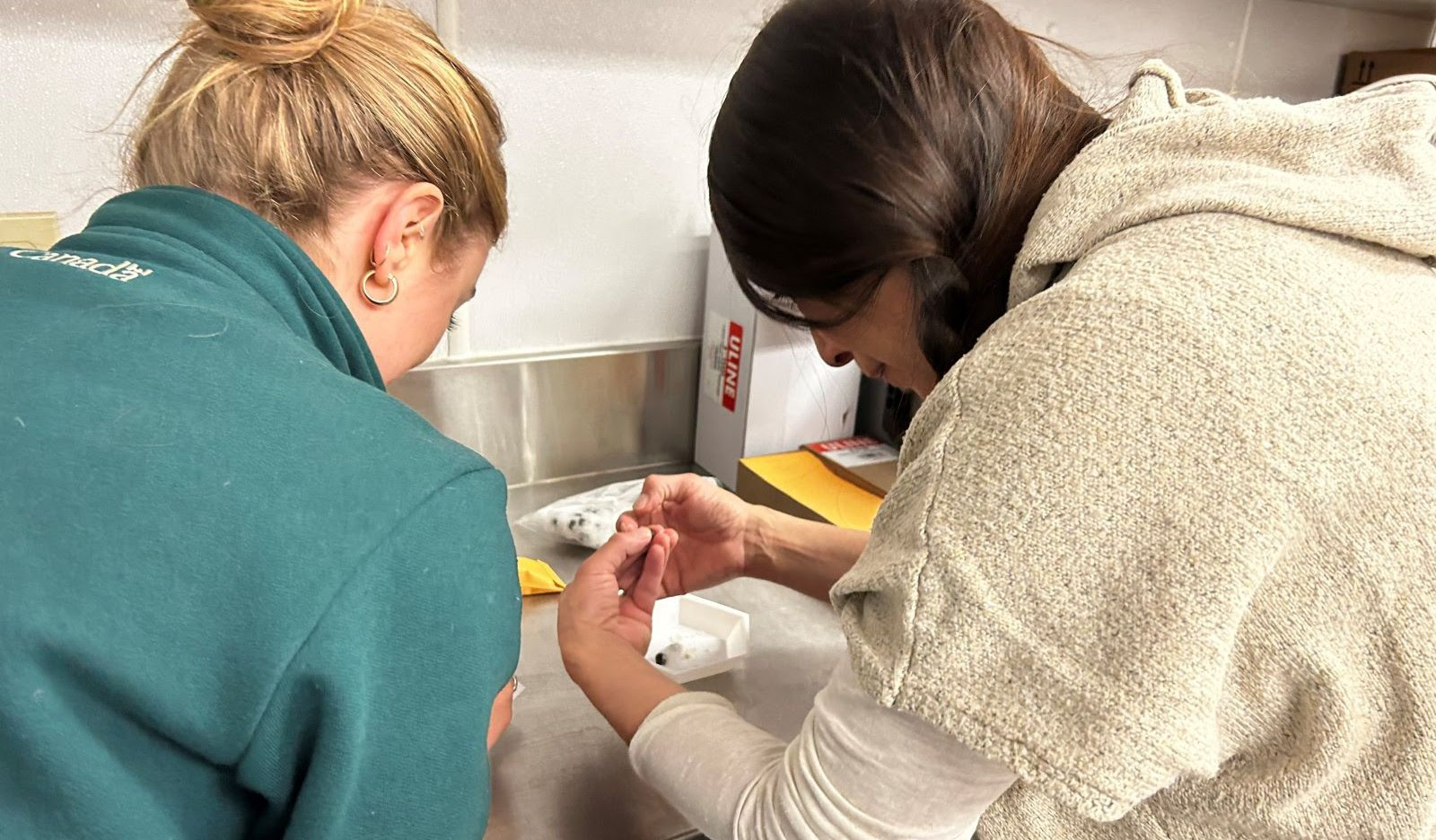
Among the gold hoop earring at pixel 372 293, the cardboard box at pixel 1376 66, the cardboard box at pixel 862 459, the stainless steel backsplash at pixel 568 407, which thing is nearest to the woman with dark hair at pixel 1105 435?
the gold hoop earring at pixel 372 293

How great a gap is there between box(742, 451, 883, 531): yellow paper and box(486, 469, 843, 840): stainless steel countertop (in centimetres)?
13

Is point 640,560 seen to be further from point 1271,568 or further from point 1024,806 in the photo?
point 1271,568

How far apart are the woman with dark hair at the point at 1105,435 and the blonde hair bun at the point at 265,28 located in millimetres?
257

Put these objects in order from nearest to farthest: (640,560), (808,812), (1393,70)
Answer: (808,812) → (640,560) → (1393,70)

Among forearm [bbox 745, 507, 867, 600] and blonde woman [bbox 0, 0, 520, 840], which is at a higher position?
blonde woman [bbox 0, 0, 520, 840]

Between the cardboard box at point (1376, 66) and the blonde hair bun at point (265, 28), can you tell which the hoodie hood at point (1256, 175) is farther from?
the cardboard box at point (1376, 66)

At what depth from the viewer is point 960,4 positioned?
1.71ft

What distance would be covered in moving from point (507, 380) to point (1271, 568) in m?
0.93

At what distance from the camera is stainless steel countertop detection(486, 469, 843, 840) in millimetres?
656

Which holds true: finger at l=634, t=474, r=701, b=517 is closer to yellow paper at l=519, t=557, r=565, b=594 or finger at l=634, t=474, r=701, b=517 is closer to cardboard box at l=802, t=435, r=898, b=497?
yellow paper at l=519, t=557, r=565, b=594

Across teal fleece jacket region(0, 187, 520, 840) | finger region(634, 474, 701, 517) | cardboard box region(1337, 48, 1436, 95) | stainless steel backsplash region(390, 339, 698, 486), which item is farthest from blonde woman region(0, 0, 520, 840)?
cardboard box region(1337, 48, 1436, 95)

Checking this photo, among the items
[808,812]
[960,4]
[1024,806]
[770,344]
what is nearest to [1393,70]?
[770,344]

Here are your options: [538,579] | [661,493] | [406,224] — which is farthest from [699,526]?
[406,224]

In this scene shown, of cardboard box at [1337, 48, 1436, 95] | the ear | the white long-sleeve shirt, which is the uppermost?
cardboard box at [1337, 48, 1436, 95]
